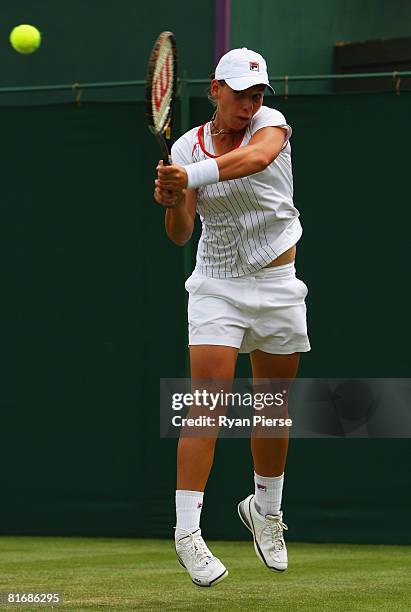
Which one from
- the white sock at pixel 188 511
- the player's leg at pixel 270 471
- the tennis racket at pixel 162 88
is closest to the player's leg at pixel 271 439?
the player's leg at pixel 270 471

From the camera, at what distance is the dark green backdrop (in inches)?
271

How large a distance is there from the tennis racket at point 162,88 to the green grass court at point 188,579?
1627 millimetres

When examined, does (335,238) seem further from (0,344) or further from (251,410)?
(0,344)

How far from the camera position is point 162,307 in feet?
23.6

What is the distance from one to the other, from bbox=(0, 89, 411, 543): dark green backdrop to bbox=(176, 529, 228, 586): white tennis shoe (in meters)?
2.45

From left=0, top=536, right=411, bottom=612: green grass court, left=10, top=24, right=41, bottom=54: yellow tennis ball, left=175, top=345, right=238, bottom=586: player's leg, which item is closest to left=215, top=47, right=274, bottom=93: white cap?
left=175, top=345, right=238, bottom=586: player's leg

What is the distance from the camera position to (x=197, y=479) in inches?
183

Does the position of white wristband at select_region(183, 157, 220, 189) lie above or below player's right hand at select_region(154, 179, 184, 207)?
above

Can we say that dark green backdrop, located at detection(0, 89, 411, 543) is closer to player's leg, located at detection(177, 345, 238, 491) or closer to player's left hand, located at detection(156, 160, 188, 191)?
player's leg, located at detection(177, 345, 238, 491)

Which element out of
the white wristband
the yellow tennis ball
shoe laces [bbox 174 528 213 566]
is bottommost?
shoe laces [bbox 174 528 213 566]

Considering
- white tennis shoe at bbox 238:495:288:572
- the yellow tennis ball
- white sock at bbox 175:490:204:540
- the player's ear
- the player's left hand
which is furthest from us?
the yellow tennis ball

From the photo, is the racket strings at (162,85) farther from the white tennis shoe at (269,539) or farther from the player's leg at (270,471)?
the white tennis shoe at (269,539)

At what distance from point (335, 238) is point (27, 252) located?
1.73 metres

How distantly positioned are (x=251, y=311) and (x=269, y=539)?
2.93 feet
